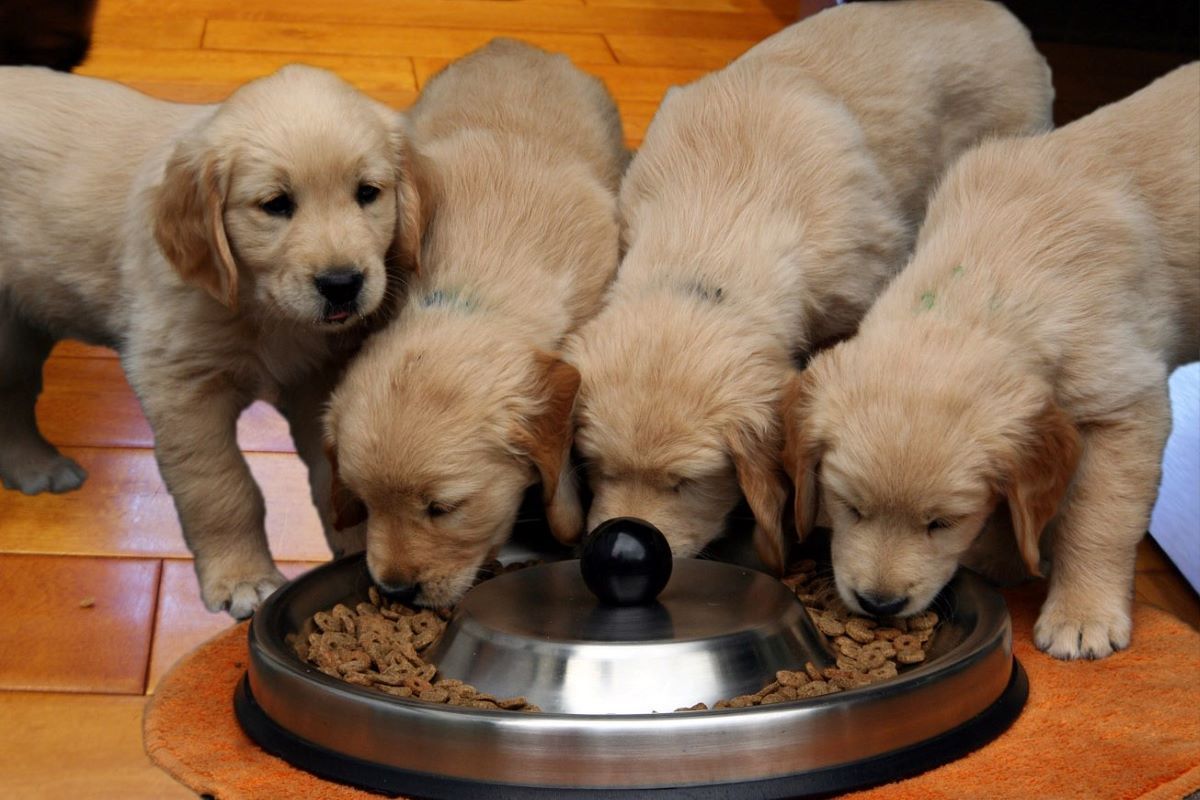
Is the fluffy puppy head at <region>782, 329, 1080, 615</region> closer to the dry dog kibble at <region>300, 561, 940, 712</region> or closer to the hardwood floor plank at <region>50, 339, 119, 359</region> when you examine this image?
the dry dog kibble at <region>300, 561, 940, 712</region>

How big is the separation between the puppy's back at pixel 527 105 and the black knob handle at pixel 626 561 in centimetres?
94

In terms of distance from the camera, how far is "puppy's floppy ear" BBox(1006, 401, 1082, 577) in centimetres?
204

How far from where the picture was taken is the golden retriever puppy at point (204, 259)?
2.18m

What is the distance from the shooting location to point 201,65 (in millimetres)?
2549

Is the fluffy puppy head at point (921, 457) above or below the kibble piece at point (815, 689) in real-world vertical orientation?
above

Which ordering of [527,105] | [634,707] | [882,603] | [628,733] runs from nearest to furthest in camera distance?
[628,733] < [634,707] < [882,603] < [527,105]

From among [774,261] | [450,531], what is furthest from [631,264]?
[450,531]

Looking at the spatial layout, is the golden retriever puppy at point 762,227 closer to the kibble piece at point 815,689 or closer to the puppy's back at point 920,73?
the puppy's back at point 920,73

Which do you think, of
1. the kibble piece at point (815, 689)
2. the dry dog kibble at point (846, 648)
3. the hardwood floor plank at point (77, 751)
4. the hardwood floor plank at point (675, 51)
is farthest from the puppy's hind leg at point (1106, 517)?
the hardwood floor plank at point (77, 751)

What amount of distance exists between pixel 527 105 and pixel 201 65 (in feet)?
1.93

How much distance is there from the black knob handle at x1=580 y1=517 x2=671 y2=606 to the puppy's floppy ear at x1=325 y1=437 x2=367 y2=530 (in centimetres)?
46

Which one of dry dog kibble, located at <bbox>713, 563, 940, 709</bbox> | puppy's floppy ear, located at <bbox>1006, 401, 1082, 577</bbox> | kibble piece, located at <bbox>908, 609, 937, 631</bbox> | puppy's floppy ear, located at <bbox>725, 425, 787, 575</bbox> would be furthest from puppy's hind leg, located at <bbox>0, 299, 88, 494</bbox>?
puppy's floppy ear, located at <bbox>1006, 401, 1082, 577</bbox>

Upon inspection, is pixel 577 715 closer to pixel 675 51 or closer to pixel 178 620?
pixel 178 620

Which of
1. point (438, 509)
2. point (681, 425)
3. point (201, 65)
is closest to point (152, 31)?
point (201, 65)
